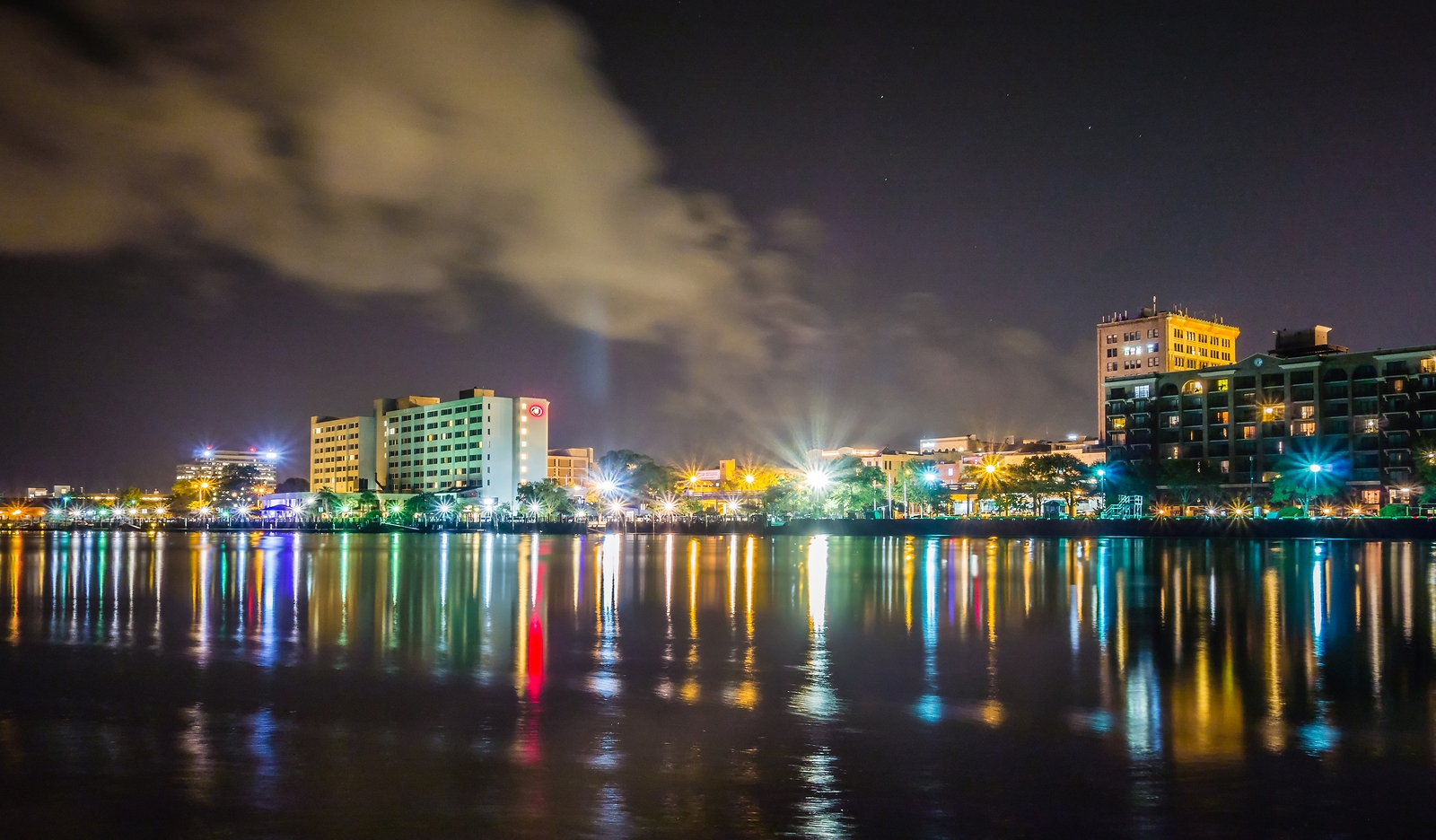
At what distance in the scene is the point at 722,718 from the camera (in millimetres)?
13062

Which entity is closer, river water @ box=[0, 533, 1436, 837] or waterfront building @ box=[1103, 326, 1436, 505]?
river water @ box=[0, 533, 1436, 837]

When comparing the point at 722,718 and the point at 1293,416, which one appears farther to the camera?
the point at 1293,416

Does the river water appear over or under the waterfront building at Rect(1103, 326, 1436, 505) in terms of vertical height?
under

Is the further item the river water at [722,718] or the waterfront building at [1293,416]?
the waterfront building at [1293,416]

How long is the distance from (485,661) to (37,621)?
13.8 meters

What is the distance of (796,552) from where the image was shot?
65438mm

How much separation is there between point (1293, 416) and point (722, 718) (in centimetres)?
14252

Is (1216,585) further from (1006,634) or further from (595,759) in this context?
(595,759)

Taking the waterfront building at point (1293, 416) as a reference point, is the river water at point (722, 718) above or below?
below

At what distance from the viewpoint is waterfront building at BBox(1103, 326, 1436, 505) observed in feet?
415

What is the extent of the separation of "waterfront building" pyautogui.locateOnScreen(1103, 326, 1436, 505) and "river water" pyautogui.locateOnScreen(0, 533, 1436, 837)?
11428 cm

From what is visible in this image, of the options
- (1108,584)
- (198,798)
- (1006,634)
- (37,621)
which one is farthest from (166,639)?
(1108,584)

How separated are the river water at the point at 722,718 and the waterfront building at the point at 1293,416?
375 ft

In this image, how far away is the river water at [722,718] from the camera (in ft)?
30.2
